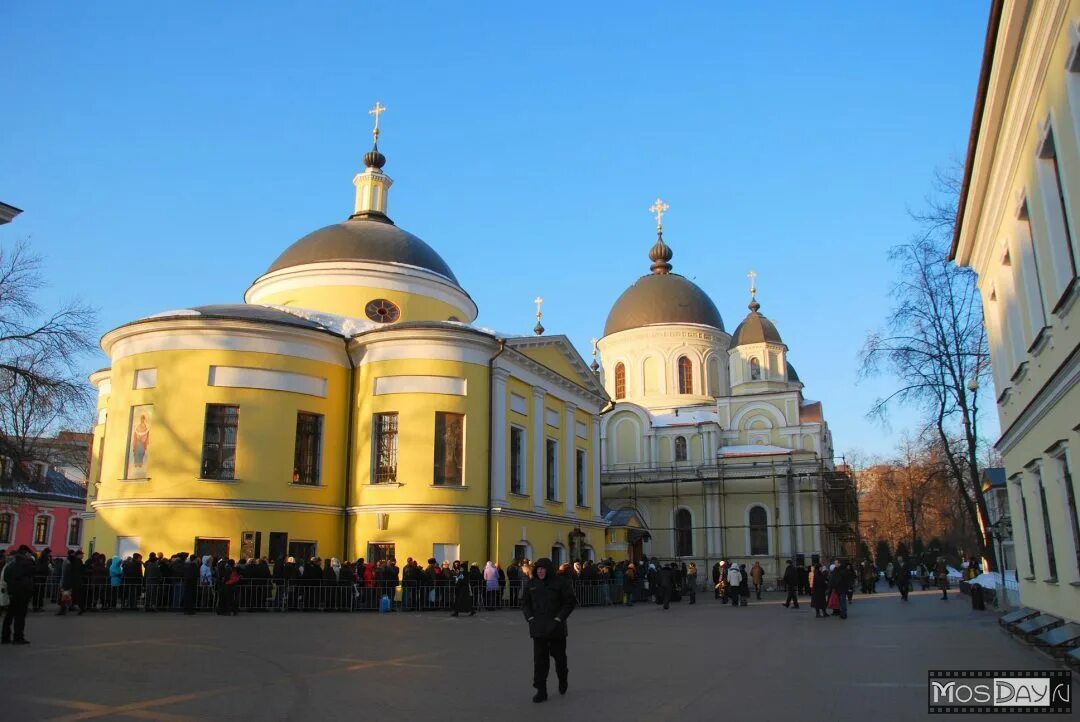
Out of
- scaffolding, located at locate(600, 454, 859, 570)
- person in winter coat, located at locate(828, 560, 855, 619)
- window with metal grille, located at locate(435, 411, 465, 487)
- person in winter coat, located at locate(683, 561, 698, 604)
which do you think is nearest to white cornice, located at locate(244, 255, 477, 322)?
window with metal grille, located at locate(435, 411, 465, 487)

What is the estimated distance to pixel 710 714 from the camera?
8180 mm

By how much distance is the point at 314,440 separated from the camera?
89.8 feet

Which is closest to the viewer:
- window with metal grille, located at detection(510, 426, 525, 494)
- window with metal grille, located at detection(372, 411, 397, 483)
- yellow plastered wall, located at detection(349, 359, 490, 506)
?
yellow plastered wall, located at detection(349, 359, 490, 506)

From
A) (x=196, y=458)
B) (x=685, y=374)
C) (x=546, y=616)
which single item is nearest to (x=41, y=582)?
(x=196, y=458)

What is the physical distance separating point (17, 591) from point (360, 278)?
2080cm

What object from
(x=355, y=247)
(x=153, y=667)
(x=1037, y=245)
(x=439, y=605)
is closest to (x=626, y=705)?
(x=153, y=667)

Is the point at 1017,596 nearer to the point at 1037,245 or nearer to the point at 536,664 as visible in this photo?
the point at 1037,245

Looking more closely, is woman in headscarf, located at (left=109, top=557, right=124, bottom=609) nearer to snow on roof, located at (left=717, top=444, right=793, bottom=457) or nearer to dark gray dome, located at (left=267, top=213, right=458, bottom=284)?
dark gray dome, located at (left=267, top=213, right=458, bottom=284)

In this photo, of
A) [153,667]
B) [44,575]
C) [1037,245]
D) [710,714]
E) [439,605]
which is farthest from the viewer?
[439,605]

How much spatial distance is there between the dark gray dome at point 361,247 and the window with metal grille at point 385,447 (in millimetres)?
7902

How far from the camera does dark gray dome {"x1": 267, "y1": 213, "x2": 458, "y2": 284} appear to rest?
1316 inches

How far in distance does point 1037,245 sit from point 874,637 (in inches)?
296

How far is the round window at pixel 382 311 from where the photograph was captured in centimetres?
3272

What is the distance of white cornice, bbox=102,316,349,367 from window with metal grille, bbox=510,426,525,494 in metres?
7.66
